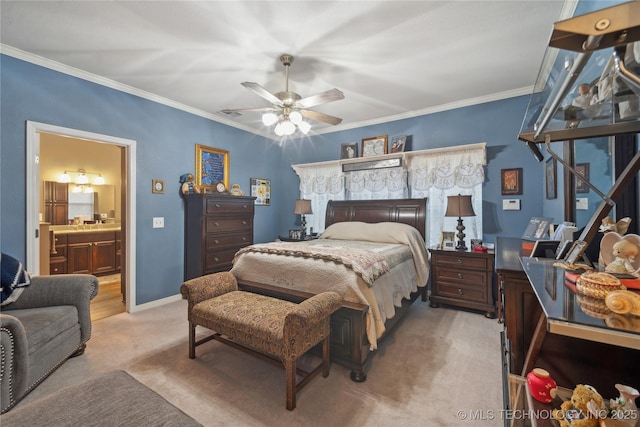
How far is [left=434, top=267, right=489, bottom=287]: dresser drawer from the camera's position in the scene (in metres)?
3.06

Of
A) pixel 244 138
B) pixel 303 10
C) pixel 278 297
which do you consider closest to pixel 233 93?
pixel 244 138

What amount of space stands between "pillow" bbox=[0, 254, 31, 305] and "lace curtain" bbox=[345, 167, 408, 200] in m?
3.90

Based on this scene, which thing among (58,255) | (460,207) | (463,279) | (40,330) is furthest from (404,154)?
(58,255)

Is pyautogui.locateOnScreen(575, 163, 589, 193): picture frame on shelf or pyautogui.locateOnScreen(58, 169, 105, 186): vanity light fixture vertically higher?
pyautogui.locateOnScreen(58, 169, 105, 186): vanity light fixture

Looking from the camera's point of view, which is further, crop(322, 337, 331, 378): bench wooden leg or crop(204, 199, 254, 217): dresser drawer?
crop(204, 199, 254, 217): dresser drawer

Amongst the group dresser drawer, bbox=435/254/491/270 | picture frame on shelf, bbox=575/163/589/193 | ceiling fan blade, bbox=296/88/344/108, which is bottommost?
dresser drawer, bbox=435/254/491/270

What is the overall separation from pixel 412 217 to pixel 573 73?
3.04 meters

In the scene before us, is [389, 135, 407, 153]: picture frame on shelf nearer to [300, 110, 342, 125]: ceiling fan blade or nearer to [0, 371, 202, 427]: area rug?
[300, 110, 342, 125]: ceiling fan blade

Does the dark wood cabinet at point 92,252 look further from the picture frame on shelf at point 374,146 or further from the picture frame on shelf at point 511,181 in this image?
the picture frame on shelf at point 511,181

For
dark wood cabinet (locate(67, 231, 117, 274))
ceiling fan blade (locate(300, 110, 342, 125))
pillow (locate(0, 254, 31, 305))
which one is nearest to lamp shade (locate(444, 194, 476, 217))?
ceiling fan blade (locate(300, 110, 342, 125))

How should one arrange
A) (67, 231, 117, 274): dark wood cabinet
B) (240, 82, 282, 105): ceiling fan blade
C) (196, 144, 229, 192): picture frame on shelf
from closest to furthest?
1. (240, 82, 282, 105): ceiling fan blade
2. (196, 144, 229, 192): picture frame on shelf
3. (67, 231, 117, 274): dark wood cabinet

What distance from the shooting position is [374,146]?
4.27 meters

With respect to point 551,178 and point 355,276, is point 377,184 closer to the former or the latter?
point 551,178

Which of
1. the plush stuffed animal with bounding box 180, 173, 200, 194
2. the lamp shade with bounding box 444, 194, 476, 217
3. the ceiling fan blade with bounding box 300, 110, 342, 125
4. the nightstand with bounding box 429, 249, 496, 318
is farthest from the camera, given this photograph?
the plush stuffed animal with bounding box 180, 173, 200, 194
